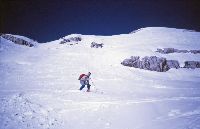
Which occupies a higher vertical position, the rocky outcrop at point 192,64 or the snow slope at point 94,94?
the rocky outcrop at point 192,64

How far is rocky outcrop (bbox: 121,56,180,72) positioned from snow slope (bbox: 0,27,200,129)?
0.82m

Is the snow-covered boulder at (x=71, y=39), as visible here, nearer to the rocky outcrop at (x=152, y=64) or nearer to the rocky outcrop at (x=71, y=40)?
the rocky outcrop at (x=71, y=40)

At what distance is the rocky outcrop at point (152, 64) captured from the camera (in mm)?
28219

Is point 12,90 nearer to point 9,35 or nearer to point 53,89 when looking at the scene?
point 53,89

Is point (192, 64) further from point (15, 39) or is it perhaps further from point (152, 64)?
point (15, 39)

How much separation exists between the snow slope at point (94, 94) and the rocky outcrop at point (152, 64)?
32.3 inches

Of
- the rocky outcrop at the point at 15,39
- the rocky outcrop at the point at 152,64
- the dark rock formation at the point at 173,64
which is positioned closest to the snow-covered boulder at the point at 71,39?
the rocky outcrop at the point at 15,39

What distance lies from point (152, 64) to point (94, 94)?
44.8 ft

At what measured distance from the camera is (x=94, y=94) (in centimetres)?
1647

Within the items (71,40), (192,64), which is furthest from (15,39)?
(192,64)

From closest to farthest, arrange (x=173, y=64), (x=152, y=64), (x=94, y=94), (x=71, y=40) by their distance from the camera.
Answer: (x=94, y=94) < (x=152, y=64) < (x=173, y=64) < (x=71, y=40)

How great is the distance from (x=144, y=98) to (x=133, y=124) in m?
5.23

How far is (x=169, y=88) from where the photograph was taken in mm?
19922

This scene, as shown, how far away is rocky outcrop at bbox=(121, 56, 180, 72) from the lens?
2822 centimetres
